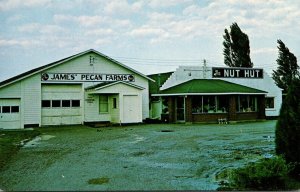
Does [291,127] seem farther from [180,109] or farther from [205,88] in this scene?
[205,88]

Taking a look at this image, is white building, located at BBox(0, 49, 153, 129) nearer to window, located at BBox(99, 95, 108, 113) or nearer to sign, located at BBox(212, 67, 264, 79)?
window, located at BBox(99, 95, 108, 113)

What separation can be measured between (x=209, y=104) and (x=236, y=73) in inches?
278

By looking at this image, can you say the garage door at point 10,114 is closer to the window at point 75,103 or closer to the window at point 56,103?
the window at point 56,103

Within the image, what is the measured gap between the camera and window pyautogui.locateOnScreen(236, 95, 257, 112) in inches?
1243

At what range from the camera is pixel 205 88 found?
102 feet

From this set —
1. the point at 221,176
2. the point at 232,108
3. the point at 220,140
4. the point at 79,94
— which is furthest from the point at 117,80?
the point at 221,176

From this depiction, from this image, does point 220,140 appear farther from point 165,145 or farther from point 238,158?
point 238,158

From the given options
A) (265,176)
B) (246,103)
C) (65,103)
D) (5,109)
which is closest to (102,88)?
(65,103)

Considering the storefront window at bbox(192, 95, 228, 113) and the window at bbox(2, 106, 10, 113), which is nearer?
the window at bbox(2, 106, 10, 113)

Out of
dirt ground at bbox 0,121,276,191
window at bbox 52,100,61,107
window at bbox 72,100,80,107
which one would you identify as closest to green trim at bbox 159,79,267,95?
window at bbox 72,100,80,107

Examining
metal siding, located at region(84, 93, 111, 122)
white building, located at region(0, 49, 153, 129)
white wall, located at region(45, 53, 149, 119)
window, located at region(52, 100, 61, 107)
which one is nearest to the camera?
white building, located at region(0, 49, 153, 129)

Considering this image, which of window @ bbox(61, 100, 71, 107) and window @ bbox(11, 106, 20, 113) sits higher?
window @ bbox(61, 100, 71, 107)

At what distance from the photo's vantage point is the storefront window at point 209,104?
3028 centimetres

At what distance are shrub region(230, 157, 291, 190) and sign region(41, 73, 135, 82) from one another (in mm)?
22200
